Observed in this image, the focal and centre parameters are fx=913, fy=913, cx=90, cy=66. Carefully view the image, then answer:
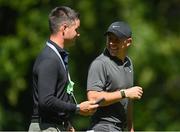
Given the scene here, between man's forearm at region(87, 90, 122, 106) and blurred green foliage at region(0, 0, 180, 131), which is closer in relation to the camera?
man's forearm at region(87, 90, 122, 106)

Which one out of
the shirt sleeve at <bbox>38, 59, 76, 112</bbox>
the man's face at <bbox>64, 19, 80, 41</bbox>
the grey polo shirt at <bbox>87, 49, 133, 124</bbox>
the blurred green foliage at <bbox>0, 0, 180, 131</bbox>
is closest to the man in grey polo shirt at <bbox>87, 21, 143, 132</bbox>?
the grey polo shirt at <bbox>87, 49, 133, 124</bbox>

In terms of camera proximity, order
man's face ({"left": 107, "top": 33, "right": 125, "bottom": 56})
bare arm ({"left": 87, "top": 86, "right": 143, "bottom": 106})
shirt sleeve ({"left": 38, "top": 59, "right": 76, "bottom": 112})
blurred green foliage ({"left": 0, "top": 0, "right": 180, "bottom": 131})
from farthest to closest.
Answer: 1. blurred green foliage ({"left": 0, "top": 0, "right": 180, "bottom": 131})
2. man's face ({"left": 107, "top": 33, "right": 125, "bottom": 56})
3. bare arm ({"left": 87, "top": 86, "right": 143, "bottom": 106})
4. shirt sleeve ({"left": 38, "top": 59, "right": 76, "bottom": 112})

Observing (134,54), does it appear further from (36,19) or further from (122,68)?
(122,68)

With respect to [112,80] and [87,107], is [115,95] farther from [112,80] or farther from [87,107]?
[87,107]

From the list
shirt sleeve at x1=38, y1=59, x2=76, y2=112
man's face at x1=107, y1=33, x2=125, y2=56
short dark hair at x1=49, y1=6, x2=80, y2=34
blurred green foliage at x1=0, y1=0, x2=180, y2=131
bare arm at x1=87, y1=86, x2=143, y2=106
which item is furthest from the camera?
blurred green foliage at x1=0, y1=0, x2=180, y2=131

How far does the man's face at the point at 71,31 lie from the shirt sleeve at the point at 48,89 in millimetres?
319

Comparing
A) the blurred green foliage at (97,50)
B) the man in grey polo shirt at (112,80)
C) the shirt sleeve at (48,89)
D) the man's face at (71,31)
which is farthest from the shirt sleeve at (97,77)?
the blurred green foliage at (97,50)

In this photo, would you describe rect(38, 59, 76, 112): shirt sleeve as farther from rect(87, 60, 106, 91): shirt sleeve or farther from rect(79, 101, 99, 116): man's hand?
rect(87, 60, 106, 91): shirt sleeve

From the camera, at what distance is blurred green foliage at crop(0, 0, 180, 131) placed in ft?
39.5

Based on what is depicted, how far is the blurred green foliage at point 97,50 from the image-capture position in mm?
12039

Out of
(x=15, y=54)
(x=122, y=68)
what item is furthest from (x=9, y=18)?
(x=122, y=68)

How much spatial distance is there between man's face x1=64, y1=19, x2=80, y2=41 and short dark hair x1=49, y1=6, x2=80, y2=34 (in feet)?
0.09

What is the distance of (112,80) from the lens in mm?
6121

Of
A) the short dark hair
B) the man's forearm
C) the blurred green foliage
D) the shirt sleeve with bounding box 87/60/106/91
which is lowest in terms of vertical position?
the blurred green foliage
